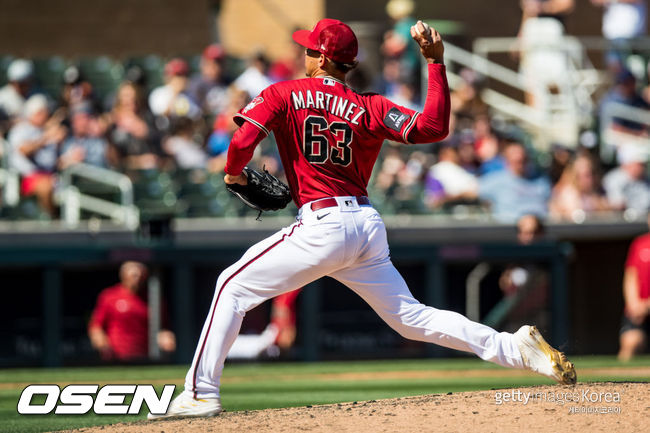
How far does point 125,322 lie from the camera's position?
1027cm

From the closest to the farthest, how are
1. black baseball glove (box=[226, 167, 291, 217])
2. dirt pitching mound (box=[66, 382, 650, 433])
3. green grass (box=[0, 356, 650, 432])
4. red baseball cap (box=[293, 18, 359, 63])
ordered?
dirt pitching mound (box=[66, 382, 650, 433]) < red baseball cap (box=[293, 18, 359, 63]) < black baseball glove (box=[226, 167, 291, 217]) < green grass (box=[0, 356, 650, 432])

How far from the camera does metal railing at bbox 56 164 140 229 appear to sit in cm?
1080

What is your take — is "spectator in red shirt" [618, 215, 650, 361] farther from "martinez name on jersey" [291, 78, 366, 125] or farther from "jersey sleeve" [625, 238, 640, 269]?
"martinez name on jersey" [291, 78, 366, 125]

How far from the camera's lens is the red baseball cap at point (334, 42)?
206 inches

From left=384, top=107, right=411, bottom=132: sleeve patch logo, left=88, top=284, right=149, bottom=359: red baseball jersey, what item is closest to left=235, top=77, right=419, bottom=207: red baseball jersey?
left=384, top=107, right=411, bottom=132: sleeve patch logo

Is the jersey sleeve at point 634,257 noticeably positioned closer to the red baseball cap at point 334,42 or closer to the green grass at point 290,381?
the green grass at point 290,381

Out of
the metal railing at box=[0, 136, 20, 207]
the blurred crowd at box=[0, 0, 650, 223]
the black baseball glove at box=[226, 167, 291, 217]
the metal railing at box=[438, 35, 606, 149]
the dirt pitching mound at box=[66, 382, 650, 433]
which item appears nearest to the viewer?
the dirt pitching mound at box=[66, 382, 650, 433]

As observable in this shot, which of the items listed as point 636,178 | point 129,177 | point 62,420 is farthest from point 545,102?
point 62,420

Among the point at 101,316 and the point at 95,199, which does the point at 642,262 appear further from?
the point at 95,199

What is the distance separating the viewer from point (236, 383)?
8.82 m

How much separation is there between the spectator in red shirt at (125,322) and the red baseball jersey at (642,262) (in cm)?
455

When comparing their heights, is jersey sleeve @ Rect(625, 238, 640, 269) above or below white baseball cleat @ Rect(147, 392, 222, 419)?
above

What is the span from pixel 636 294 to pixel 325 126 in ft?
22.3

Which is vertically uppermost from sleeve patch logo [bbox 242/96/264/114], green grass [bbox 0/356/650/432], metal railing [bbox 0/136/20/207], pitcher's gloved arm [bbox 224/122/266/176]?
sleeve patch logo [bbox 242/96/264/114]
